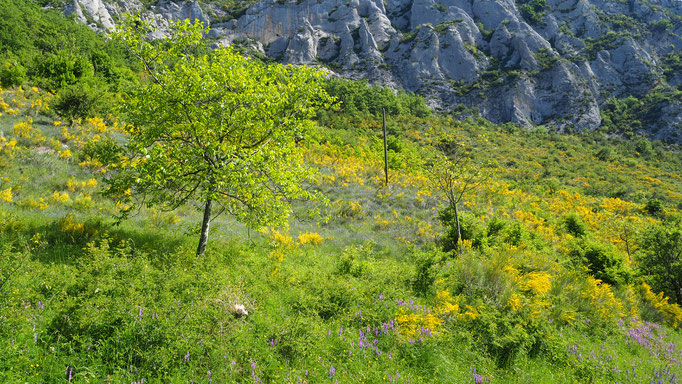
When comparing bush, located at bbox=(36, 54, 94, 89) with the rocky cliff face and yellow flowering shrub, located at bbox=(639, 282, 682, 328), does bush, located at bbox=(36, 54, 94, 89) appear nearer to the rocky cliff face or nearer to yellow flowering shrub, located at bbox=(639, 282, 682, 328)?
yellow flowering shrub, located at bbox=(639, 282, 682, 328)

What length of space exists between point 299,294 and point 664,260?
42.1 ft

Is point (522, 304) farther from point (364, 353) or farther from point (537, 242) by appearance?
point (537, 242)

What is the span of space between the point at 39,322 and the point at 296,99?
4970 mm

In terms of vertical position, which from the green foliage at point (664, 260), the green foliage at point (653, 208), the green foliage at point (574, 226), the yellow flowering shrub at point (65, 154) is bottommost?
the green foliage at point (653, 208)

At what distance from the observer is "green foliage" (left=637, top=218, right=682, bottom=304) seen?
9617 millimetres

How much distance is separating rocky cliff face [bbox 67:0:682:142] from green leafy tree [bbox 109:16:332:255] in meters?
79.2

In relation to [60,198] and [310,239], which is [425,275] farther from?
[60,198]

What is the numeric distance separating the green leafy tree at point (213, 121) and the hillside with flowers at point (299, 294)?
75 centimetres

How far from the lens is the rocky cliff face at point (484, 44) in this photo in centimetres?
7581

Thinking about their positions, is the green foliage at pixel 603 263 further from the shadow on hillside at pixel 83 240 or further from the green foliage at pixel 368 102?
the green foliage at pixel 368 102

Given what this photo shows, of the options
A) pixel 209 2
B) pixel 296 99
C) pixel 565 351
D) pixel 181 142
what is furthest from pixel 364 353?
pixel 209 2

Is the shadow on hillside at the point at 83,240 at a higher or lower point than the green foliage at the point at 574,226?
higher

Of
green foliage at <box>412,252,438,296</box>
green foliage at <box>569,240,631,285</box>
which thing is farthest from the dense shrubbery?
green foliage at <box>569,240,631,285</box>

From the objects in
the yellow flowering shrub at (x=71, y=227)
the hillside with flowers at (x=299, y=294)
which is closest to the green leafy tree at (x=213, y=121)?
the hillside with flowers at (x=299, y=294)
